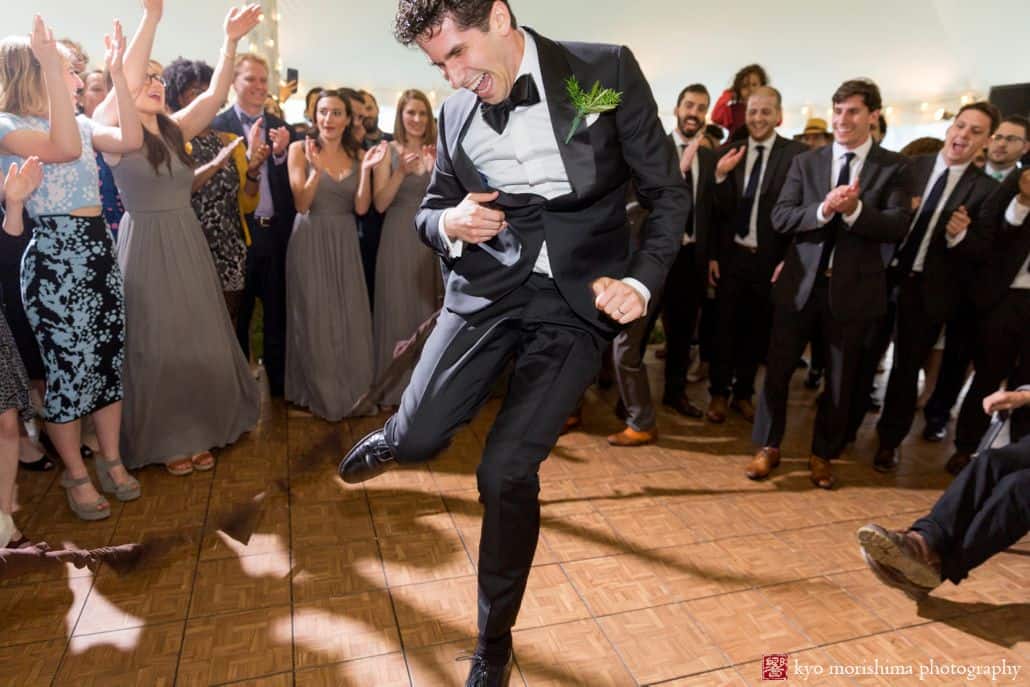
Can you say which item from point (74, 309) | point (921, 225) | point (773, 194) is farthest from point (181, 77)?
point (921, 225)

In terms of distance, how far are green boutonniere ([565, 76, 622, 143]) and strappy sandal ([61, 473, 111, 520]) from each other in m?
2.46

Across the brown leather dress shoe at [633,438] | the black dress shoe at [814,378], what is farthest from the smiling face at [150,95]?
the black dress shoe at [814,378]

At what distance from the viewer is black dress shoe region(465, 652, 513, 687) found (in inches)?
69.7

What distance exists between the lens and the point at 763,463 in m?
3.33

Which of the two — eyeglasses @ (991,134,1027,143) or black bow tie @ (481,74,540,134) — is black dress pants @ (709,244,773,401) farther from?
black bow tie @ (481,74,540,134)

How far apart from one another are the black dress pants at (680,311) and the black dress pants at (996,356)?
152cm

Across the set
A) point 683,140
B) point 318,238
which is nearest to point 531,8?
point 683,140

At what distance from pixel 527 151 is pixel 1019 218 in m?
2.96

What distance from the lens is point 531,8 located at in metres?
10.2

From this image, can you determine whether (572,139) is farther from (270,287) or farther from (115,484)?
(270,287)

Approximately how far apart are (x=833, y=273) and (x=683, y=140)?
1597 millimetres

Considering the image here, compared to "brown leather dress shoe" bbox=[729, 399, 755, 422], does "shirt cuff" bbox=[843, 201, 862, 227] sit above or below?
above

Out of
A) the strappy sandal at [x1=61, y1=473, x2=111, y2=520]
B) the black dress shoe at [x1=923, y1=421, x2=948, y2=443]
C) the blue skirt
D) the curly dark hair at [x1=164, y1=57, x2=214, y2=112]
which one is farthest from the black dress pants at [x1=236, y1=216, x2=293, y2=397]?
the black dress shoe at [x1=923, y1=421, x2=948, y2=443]

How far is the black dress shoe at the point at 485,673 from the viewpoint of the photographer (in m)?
1.77
